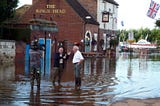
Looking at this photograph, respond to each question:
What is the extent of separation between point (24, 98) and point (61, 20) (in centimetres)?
4921

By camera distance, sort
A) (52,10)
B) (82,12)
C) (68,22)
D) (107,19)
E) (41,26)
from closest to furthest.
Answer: (41,26), (68,22), (52,10), (82,12), (107,19)

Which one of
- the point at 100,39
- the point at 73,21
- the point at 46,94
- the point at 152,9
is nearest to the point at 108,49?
the point at 100,39

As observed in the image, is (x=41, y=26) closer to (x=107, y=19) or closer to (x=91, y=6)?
(x=91, y=6)

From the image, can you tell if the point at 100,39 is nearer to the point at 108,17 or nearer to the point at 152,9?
the point at 108,17

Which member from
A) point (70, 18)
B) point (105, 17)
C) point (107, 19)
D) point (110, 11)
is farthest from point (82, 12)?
point (110, 11)

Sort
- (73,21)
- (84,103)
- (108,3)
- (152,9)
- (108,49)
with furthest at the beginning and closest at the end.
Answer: (108,3), (108,49), (73,21), (152,9), (84,103)

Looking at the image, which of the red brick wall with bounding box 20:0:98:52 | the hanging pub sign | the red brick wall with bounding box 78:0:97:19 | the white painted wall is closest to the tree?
the red brick wall with bounding box 20:0:98:52

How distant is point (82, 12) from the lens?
67.6 m

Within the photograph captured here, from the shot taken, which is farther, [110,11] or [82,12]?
[110,11]

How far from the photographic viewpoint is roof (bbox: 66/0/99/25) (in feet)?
215

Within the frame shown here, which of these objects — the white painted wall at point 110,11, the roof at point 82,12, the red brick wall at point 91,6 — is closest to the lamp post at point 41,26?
the roof at point 82,12

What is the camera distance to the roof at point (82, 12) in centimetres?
6544

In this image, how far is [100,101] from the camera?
15.8 meters

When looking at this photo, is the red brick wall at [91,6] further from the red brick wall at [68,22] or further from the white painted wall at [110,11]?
the red brick wall at [68,22]
